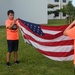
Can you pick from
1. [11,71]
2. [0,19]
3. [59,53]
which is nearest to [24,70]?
[11,71]

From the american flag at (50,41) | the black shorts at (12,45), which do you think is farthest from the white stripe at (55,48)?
the black shorts at (12,45)

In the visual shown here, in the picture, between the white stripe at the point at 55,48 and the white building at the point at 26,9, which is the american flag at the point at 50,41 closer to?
the white stripe at the point at 55,48

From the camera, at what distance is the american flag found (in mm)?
8938

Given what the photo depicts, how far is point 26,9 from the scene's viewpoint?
37781 mm

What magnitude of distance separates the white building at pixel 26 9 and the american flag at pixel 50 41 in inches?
1055

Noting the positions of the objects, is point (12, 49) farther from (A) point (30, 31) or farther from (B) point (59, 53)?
(B) point (59, 53)

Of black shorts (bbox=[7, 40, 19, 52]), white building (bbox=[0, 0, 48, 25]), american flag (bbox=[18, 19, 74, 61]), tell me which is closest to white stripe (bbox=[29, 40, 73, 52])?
american flag (bbox=[18, 19, 74, 61])

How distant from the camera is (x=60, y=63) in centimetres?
980

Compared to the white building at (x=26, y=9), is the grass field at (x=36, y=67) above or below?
below

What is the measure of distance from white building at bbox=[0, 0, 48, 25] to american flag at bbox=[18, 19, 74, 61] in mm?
26794

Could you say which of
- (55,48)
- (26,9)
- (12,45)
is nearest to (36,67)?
(55,48)

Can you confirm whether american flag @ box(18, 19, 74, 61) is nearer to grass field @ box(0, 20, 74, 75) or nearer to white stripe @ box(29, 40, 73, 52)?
white stripe @ box(29, 40, 73, 52)

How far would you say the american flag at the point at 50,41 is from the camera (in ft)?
29.3

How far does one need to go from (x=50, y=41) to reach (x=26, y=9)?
28.8m
